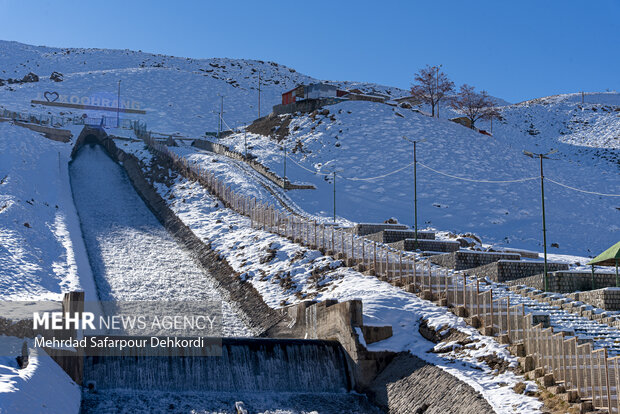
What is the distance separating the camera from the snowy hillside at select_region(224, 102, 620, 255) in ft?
201

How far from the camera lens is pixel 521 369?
943 inches

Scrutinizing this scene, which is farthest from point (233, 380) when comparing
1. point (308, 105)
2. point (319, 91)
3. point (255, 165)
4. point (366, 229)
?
point (319, 91)

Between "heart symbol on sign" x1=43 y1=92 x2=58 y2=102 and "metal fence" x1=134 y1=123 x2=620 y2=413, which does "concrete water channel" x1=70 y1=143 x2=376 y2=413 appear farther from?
"heart symbol on sign" x1=43 y1=92 x2=58 y2=102

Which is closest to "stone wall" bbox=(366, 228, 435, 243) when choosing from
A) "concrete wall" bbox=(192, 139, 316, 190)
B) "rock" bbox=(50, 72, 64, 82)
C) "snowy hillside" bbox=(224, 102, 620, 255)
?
"snowy hillside" bbox=(224, 102, 620, 255)

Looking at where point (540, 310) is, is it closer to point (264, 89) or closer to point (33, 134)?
point (33, 134)

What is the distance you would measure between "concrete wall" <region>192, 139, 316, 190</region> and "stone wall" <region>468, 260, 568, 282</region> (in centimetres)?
2997

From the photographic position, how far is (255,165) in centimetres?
7362

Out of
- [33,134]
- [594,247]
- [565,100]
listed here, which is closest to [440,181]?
[594,247]

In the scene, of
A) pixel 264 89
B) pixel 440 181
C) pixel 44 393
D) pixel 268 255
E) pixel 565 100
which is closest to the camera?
pixel 44 393

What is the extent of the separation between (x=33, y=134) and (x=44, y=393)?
197ft

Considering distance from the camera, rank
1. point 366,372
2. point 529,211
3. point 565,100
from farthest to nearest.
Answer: point 565,100 < point 529,211 < point 366,372

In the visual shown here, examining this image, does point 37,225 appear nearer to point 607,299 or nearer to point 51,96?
point 607,299

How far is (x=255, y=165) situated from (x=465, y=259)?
36.5 m

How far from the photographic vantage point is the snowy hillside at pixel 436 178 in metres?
61.4
